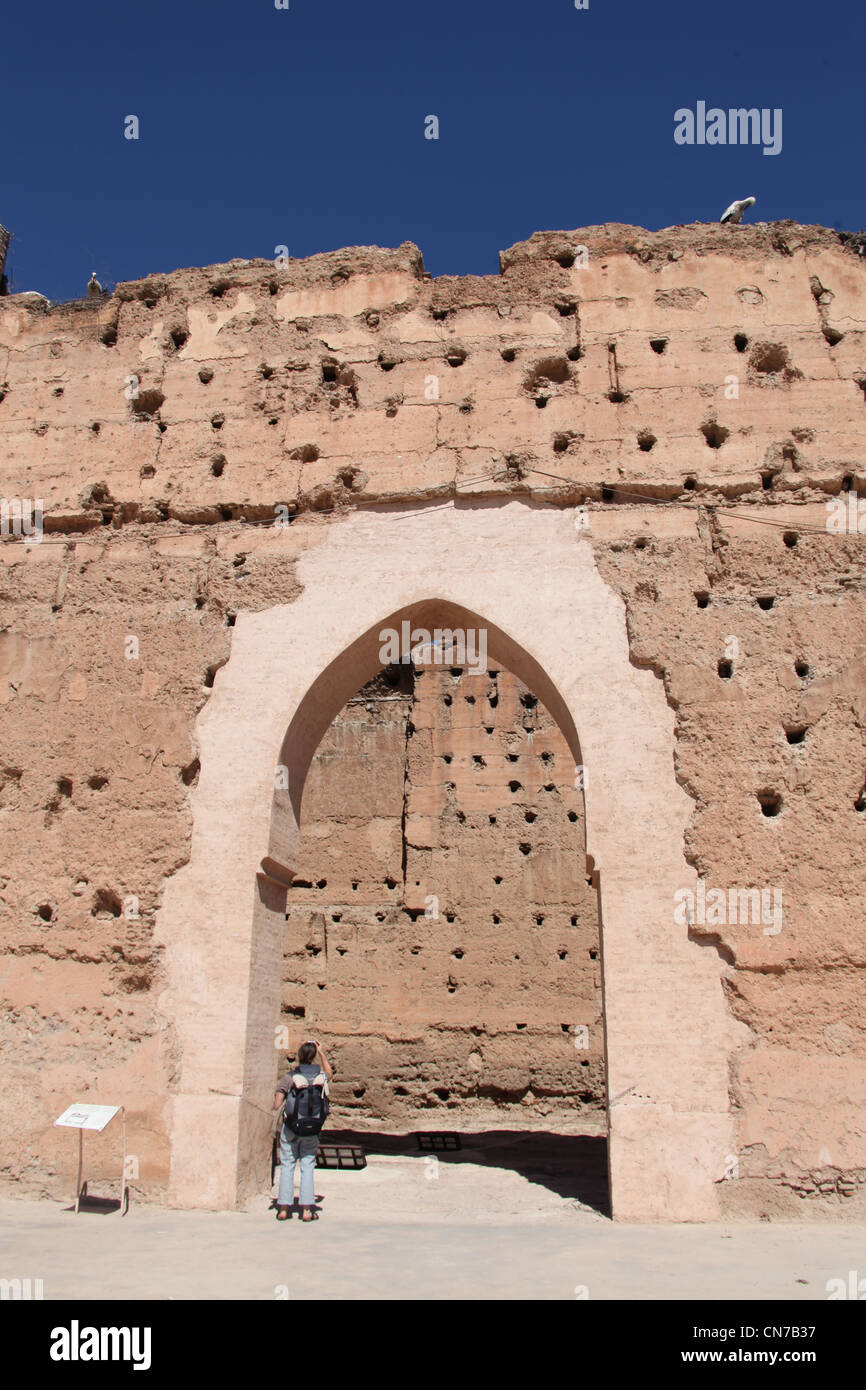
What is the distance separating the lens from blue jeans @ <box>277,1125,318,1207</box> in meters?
5.20

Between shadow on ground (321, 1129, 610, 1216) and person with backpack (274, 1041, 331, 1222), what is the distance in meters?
1.48

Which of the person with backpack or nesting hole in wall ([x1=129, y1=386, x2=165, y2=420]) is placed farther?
nesting hole in wall ([x1=129, y1=386, x2=165, y2=420])

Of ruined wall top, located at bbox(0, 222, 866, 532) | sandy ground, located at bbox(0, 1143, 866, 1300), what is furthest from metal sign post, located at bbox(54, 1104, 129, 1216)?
ruined wall top, located at bbox(0, 222, 866, 532)

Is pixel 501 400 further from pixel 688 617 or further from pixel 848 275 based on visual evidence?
pixel 848 275

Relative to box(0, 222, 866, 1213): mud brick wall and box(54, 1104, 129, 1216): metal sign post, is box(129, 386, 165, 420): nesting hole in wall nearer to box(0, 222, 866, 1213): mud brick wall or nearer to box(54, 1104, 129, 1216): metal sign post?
box(0, 222, 866, 1213): mud brick wall

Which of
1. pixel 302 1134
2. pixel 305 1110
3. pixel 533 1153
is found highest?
pixel 305 1110

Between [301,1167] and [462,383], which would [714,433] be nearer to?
[462,383]

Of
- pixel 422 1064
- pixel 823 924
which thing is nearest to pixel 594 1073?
pixel 422 1064

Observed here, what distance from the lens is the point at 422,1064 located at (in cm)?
1048

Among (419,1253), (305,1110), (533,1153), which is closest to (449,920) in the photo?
(533,1153)

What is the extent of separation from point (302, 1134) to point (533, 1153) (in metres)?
3.72

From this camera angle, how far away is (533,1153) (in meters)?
8.34

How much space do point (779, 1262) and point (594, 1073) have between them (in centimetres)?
646

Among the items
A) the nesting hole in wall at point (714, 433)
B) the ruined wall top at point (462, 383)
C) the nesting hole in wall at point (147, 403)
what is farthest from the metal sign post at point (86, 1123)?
the nesting hole in wall at point (714, 433)
